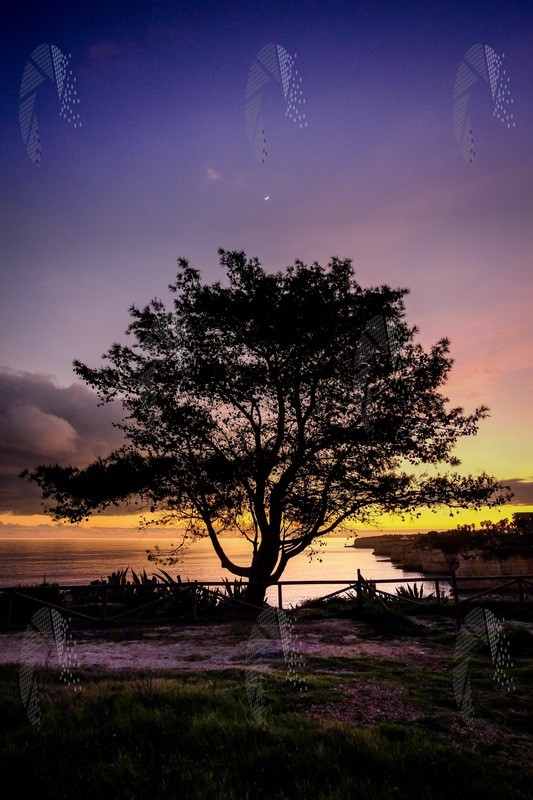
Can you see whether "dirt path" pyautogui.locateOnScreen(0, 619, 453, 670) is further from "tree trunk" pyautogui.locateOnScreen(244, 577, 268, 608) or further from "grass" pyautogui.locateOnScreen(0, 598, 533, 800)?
"tree trunk" pyautogui.locateOnScreen(244, 577, 268, 608)

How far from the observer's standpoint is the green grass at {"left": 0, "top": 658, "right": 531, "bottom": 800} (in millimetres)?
4410

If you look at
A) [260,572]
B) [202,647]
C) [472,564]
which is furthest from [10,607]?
[472,564]

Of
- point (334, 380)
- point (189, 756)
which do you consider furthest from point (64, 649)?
point (334, 380)

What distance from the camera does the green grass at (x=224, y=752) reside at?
4410mm

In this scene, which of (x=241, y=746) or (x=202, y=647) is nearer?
(x=241, y=746)

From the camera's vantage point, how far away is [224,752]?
5.15 metres

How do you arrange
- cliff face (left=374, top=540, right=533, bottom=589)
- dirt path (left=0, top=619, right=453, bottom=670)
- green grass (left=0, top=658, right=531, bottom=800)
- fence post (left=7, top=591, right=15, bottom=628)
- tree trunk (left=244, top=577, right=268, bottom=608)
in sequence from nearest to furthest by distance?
green grass (left=0, top=658, right=531, bottom=800) → dirt path (left=0, top=619, right=453, bottom=670) → fence post (left=7, top=591, right=15, bottom=628) → tree trunk (left=244, top=577, right=268, bottom=608) → cliff face (left=374, top=540, right=533, bottom=589)

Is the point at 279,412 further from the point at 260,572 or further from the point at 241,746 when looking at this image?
the point at 241,746

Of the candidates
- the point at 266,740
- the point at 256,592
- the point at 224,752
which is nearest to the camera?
the point at 224,752

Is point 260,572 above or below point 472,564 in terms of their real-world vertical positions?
above

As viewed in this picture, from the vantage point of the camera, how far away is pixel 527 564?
49.6m

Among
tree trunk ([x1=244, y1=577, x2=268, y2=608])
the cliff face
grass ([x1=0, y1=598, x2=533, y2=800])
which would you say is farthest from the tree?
the cliff face

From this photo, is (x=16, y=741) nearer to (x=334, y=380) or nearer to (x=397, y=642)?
(x=397, y=642)

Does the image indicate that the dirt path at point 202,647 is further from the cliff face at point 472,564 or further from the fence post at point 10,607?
the cliff face at point 472,564
